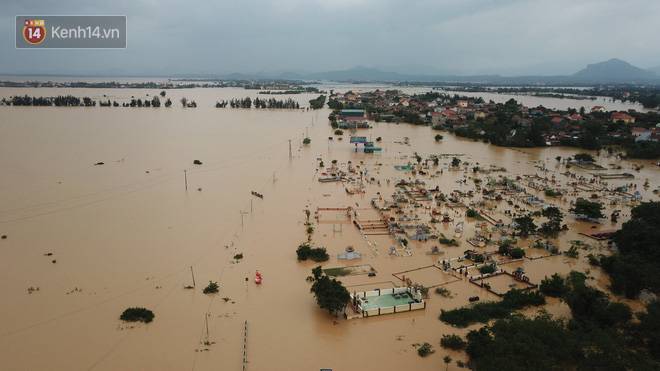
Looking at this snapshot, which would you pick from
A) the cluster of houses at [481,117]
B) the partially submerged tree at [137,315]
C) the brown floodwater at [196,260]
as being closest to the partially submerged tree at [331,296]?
the brown floodwater at [196,260]

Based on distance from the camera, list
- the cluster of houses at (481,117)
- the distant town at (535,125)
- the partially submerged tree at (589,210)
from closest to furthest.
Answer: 1. the partially submerged tree at (589,210)
2. the distant town at (535,125)
3. the cluster of houses at (481,117)

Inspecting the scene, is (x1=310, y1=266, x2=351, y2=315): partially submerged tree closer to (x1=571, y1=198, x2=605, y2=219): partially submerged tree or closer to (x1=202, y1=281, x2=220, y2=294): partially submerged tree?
(x1=202, y1=281, x2=220, y2=294): partially submerged tree

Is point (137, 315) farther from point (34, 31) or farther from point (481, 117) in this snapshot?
point (481, 117)

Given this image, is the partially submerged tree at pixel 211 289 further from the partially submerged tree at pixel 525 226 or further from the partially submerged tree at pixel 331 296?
the partially submerged tree at pixel 525 226

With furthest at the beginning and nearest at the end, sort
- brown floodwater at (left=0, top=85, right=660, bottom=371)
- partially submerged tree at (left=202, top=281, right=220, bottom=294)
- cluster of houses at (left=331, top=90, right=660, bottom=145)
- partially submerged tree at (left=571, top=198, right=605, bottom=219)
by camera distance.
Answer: cluster of houses at (left=331, top=90, right=660, bottom=145)
partially submerged tree at (left=571, top=198, right=605, bottom=219)
partially submerged tree at (left=202, top=281, right=220, bottom=294)
brown floodwater at (left=0, top=85, right=660, bottom=371)

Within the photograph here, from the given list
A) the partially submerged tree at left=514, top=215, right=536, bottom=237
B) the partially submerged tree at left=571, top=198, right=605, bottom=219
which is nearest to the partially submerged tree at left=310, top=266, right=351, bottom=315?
the partially submerged tree at left=514, top=215, right=536, bottom=237

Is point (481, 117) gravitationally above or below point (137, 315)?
above

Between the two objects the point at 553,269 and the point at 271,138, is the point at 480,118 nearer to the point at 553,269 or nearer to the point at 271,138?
the point at 271,138

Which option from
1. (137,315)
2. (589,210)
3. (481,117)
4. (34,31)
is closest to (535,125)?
(481,117)
